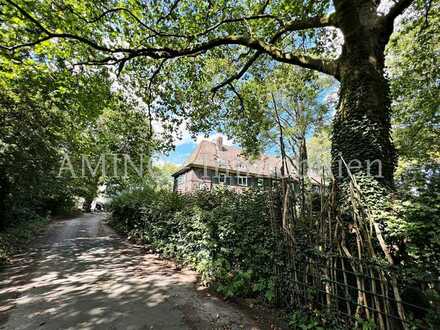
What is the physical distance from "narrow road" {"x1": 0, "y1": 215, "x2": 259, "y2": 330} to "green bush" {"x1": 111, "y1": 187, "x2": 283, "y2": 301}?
412 millimetres

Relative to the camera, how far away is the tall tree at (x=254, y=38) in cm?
405

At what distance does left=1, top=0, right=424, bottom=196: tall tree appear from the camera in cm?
405

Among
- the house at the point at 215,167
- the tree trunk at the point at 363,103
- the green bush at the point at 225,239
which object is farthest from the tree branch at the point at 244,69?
the house at the point at 215,167

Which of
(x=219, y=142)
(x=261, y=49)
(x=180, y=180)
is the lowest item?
(x=180, y=180)

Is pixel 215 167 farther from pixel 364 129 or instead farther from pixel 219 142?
pixel 364 129

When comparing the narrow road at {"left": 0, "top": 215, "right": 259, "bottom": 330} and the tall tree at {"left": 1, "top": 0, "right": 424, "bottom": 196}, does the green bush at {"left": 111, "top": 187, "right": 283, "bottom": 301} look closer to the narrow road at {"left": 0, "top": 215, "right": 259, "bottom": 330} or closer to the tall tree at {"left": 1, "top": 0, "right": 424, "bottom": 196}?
the narrow road at {"left": 0, "top": 215, "right": 259, "bottom": 330}

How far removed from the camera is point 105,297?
4160 mm

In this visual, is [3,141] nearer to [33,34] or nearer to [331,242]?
[33,34]

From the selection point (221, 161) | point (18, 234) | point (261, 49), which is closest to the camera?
point (261, 49)

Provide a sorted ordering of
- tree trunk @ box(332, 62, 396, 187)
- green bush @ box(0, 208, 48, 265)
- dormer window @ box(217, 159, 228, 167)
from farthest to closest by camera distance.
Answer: dormer window @ box(217, 159, 228, 167)
green bush @ box(0, 208, 48, 265)
tree trunk @ box(332, 62, 396, 187)

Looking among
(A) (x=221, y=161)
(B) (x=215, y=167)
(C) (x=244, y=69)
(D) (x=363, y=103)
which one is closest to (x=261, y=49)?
(C) (x=244, y=69)

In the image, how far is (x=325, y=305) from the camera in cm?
292

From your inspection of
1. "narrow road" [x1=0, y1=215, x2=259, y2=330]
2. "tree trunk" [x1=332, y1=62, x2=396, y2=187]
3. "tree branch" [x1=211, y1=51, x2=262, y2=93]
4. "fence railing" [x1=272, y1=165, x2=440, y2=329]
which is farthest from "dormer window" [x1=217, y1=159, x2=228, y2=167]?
"fence railing" [x1=272, y1=165, x2=440, y2=329]

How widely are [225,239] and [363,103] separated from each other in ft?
12.2
